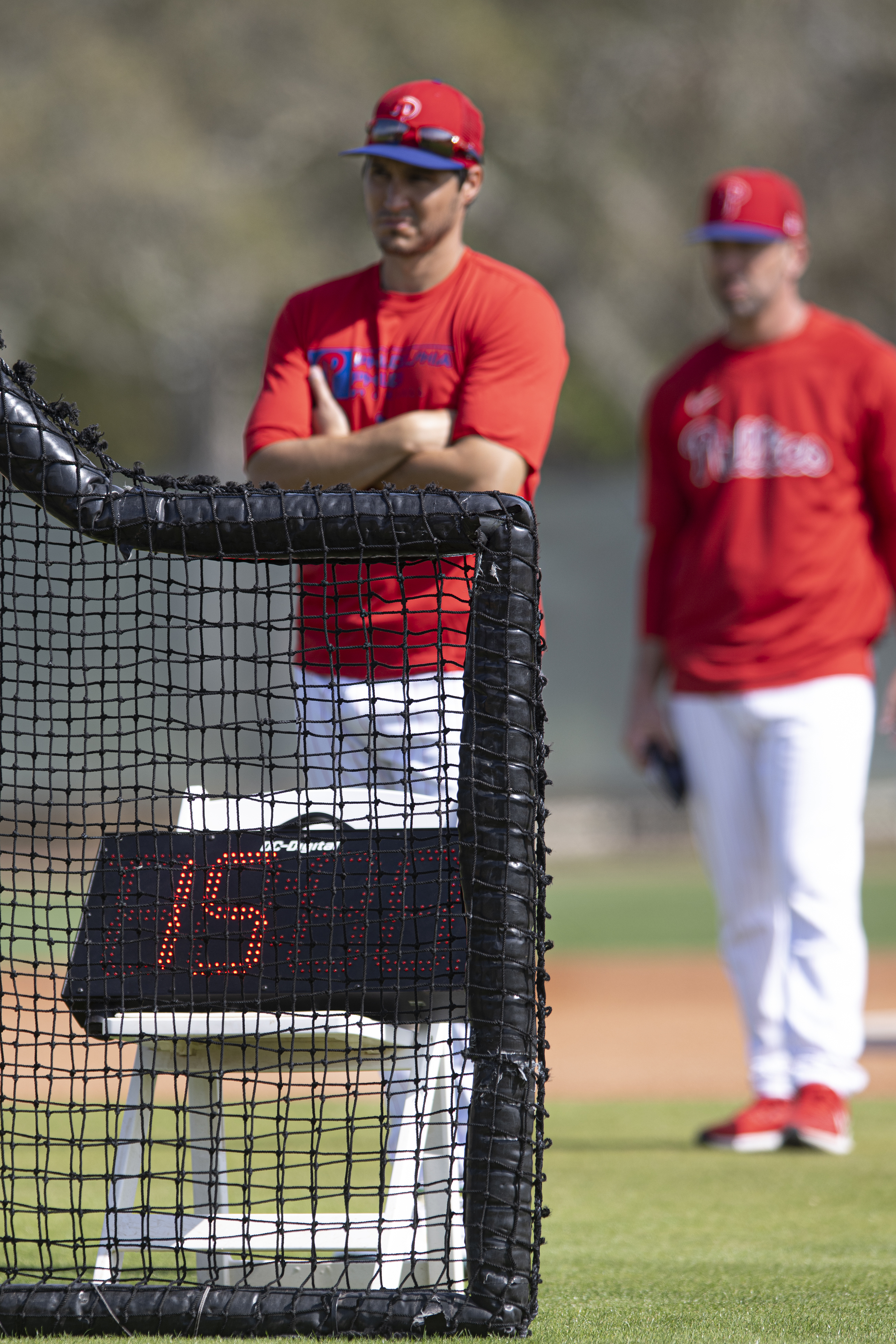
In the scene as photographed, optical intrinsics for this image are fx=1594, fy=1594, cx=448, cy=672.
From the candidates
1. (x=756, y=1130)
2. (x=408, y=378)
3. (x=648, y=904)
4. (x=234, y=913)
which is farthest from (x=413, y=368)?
(x=648, y=904)

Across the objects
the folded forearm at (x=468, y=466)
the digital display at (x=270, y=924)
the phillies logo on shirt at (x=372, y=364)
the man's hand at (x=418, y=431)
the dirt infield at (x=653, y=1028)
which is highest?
the phillies logo on shirt at (x=372, y=364)

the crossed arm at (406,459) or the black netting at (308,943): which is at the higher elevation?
the crossed arm at (406,459)

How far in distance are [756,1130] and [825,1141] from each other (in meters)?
0.18

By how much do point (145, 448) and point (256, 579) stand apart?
23038mm

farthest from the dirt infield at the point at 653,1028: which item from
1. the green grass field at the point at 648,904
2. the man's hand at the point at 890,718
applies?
the man's hand at the point at 890,718

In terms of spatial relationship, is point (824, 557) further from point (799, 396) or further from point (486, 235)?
point (486, 235)

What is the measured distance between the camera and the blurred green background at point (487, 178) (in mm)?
16969

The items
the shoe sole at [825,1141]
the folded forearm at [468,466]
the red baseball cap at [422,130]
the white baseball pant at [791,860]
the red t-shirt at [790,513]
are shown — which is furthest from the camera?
the red t-shirt at [790,513]

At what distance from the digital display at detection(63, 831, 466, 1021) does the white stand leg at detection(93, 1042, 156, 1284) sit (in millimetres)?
137

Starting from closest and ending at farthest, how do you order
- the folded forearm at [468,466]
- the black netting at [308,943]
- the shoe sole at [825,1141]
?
the black netting at [308,943], the folded forearm at [468,466], the shoe sole at [825,1141]

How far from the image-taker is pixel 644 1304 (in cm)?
259

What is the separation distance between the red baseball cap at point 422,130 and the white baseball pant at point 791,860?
181 cm

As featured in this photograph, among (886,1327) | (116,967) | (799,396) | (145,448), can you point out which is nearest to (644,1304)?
(886,1327)

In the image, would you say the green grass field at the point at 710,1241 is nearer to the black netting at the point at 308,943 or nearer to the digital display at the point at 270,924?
the black netting at the point at 308,943
